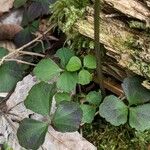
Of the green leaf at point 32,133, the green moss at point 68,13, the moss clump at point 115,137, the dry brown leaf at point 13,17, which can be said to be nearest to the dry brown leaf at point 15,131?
the moss clump at point 115,137

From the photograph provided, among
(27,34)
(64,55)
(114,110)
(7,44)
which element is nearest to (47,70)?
(64,55)

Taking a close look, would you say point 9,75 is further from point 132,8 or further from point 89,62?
point 132,8

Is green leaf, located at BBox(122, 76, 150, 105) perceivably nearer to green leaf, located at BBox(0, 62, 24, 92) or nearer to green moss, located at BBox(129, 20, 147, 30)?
green moss, located at BBox(129, 20, 147, 30)

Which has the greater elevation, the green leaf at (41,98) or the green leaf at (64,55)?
the green leaf at (64,55)

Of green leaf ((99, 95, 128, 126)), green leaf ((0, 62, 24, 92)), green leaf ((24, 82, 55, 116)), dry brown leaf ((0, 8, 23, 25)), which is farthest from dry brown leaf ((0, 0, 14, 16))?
green leaf ((99, 95, 128, 126))

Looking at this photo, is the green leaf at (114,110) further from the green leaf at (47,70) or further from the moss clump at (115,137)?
the green leaf at (47,70)

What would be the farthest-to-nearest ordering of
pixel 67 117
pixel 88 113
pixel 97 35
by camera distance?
pixel 88 113 → pixel 67 117 → pixel 97 35
